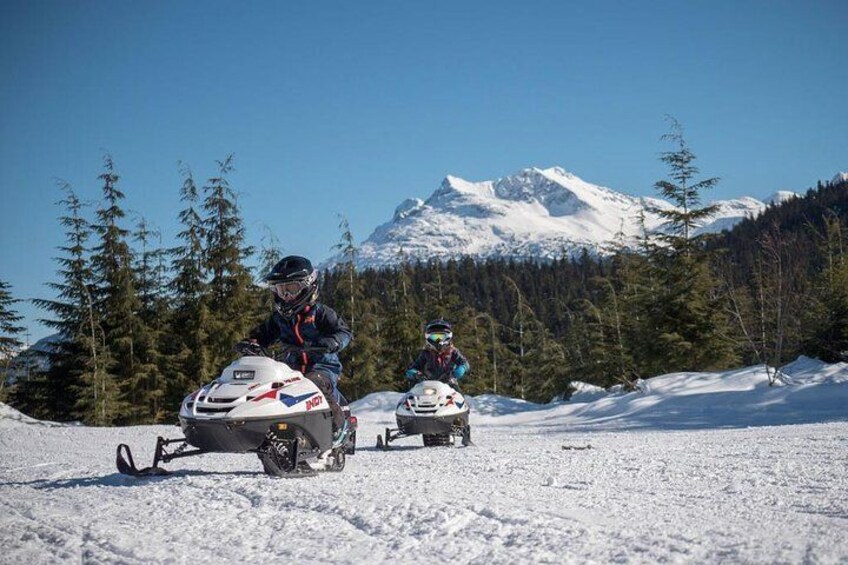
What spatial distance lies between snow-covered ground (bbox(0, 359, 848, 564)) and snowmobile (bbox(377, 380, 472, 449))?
4.62 ft

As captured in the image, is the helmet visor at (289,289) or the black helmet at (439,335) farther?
the black helmet at (439,335)

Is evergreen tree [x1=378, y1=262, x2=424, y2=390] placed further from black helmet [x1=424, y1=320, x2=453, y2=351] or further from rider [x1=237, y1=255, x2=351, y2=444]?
rider [x1=237, y1=255, x2=351, y2=444]

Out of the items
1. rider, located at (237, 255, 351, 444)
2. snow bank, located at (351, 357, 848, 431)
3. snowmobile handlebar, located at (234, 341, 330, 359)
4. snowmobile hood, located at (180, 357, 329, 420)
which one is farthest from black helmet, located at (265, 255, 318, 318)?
snow bank, located at (351, 357, 848, 431)

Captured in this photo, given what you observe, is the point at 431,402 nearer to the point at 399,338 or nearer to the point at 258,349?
the point at 258,349

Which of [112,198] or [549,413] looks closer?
[549,413]

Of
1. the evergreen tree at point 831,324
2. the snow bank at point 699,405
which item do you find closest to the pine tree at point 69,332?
the snow bank at point 699,405

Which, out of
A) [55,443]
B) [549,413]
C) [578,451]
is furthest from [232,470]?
[549,413]

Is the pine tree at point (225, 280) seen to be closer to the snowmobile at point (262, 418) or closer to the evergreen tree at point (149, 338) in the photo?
the evergreen tree at point (149, 338)

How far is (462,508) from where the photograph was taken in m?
4.23

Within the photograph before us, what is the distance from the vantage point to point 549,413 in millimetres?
21781

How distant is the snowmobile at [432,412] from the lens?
10672mm

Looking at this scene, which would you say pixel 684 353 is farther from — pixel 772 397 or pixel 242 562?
pixel 242 562

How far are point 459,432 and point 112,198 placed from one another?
27060 mm

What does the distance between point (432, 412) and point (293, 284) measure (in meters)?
4.49
